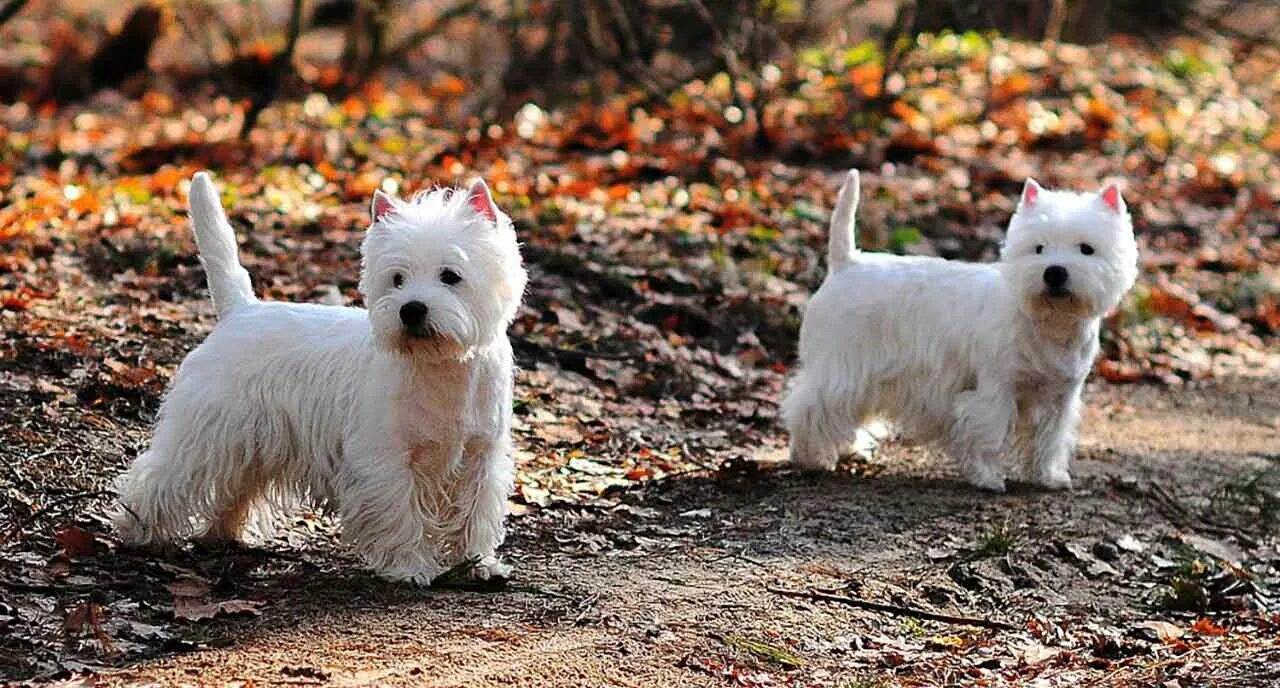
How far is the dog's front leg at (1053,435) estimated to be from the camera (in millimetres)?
6785

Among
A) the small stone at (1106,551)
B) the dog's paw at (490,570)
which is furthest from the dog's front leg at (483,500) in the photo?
the small stone at (1106,551)

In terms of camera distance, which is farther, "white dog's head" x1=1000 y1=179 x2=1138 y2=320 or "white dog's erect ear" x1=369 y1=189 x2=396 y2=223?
"white dog's head" x1=1000 y1=179 x2=1138 y2=320

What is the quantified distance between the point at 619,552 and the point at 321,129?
753 centimetres

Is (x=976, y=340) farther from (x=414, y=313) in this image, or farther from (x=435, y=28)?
(x=435, y=28)

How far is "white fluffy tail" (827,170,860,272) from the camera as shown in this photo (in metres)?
6.86

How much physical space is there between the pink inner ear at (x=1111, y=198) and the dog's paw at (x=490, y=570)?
301 centimetres

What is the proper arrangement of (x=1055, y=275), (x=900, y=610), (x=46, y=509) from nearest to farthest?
(x=900, y=610), (x=46, y=509), (x=1055, y=275)

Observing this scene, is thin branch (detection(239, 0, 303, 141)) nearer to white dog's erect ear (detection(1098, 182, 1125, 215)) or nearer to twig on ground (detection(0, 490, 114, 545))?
twig on ground (detection(0, 490, 114, 545))

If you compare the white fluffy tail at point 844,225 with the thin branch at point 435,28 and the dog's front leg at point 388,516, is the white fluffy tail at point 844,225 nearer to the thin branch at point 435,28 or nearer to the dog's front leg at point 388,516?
the dog's front leg at point 388,516

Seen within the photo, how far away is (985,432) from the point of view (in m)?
6.70

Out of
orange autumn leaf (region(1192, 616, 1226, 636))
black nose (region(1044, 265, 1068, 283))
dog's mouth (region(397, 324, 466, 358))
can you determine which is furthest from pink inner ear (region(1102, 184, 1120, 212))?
dog's mouth (region(397, 324, 466, 358))

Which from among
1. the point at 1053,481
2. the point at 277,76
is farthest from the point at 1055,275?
the point at 277,76

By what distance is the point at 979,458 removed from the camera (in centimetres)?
672

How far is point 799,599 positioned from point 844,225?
2244 millimetres
